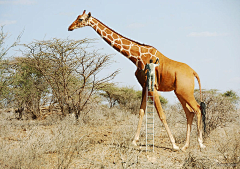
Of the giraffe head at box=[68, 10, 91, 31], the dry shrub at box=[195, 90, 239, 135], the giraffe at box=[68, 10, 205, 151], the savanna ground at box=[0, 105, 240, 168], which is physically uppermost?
the giraffe head at box=[68, 10, 91, 31]

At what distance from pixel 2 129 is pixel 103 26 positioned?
202 inches

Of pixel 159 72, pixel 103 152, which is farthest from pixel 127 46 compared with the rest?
pixel 103 152

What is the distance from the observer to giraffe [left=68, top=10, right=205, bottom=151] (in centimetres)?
727

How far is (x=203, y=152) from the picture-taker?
701cm

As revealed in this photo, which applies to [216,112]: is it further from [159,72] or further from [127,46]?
[127,46]

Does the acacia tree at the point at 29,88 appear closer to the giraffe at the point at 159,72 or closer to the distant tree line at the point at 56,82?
the distant tree line at the point at 56,82

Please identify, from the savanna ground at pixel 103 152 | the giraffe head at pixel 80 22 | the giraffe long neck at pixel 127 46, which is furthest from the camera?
the giraffe head at pixel 80 22

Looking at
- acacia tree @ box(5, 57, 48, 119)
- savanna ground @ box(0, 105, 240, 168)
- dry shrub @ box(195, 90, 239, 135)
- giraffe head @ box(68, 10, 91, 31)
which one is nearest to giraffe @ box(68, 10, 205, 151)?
giraffe head @ box(68, 10, 91, 31)

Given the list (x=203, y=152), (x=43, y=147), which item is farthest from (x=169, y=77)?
(x=43, y=147)

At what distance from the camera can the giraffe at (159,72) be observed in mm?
7266

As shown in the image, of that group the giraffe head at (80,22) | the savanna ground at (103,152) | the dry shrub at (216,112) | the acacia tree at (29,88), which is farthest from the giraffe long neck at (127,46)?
the acacia tree at (29,88)

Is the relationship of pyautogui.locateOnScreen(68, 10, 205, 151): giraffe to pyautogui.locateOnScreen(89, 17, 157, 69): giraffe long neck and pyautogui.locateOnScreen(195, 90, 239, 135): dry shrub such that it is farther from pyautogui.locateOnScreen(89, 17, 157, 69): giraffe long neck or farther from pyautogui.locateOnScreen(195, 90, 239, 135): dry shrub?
pyautogui.locateOnScreen(195, 90, 239, 135): dry shrub

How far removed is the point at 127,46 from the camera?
25.3ft

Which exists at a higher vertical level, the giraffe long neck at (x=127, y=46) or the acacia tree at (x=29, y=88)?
the giraffe long neck at (x=127, y=46)
